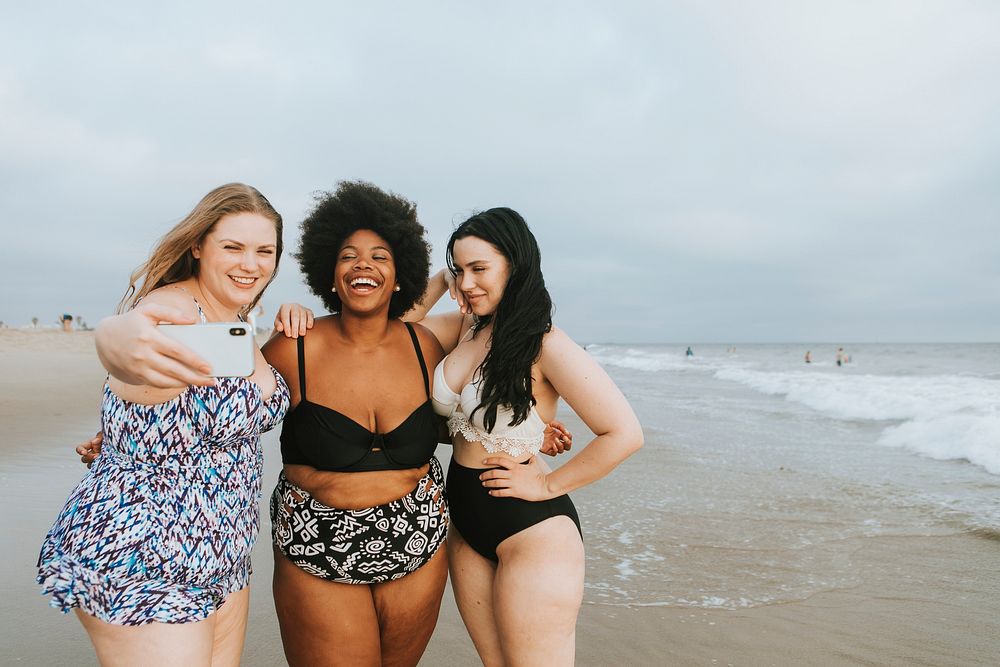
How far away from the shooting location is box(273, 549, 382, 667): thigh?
281cm

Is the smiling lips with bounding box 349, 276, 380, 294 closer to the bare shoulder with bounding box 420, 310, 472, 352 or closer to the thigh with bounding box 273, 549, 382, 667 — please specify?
the bare shoulder with bounding box 420, 310, 472, 352

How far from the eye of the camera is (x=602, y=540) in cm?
648

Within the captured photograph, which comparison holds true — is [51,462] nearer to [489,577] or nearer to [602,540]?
[602,540]

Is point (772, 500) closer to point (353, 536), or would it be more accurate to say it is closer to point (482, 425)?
point (482, 425)

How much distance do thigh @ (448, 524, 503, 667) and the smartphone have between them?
1.62 meters

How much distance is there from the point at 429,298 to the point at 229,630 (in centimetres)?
189

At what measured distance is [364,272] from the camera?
118 inches

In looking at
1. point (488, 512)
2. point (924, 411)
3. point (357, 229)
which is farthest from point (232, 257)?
point (924, 411)

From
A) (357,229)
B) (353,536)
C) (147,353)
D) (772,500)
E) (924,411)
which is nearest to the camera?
(147,353)

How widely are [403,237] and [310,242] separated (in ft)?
1.52

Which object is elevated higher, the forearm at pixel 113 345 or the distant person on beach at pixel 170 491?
the forearm at pixel 113 345

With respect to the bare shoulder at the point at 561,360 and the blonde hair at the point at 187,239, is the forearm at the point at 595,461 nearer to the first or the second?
the bare shoulder at the point at 561,360

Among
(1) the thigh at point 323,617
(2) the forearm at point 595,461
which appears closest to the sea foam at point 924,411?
(2) the forearm at point 595,461

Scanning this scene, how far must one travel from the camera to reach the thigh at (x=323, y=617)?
2.81 m
